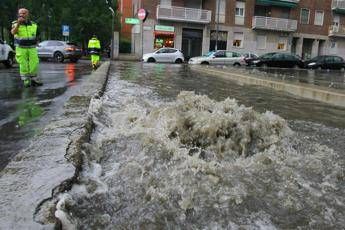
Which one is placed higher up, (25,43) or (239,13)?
(239,13)

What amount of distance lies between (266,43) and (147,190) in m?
47.2

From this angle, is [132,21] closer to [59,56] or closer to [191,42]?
[191,42]

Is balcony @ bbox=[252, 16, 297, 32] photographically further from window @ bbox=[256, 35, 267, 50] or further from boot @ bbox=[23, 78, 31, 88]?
boot @ bbox=[23, 78, 31, 88]

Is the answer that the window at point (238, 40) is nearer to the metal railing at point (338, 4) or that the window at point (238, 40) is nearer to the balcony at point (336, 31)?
the balcony at point (336, 31)

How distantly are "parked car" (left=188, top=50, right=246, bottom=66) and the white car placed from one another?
171 centimetres

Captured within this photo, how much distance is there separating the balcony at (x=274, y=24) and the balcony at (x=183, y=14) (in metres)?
5.49

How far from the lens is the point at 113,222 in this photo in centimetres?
330

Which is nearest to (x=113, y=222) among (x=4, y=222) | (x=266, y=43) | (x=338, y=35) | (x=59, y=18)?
(x=4, y=222)

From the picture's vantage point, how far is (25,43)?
1054 cm

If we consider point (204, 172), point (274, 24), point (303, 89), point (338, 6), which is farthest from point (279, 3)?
point (204, 172)

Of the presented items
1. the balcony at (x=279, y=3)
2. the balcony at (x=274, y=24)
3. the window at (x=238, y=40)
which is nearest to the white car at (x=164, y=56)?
the window at (x=238, y=40)

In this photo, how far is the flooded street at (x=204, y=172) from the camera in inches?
140

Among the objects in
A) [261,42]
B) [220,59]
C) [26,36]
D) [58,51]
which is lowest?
[220,59]

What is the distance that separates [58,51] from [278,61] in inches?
691
